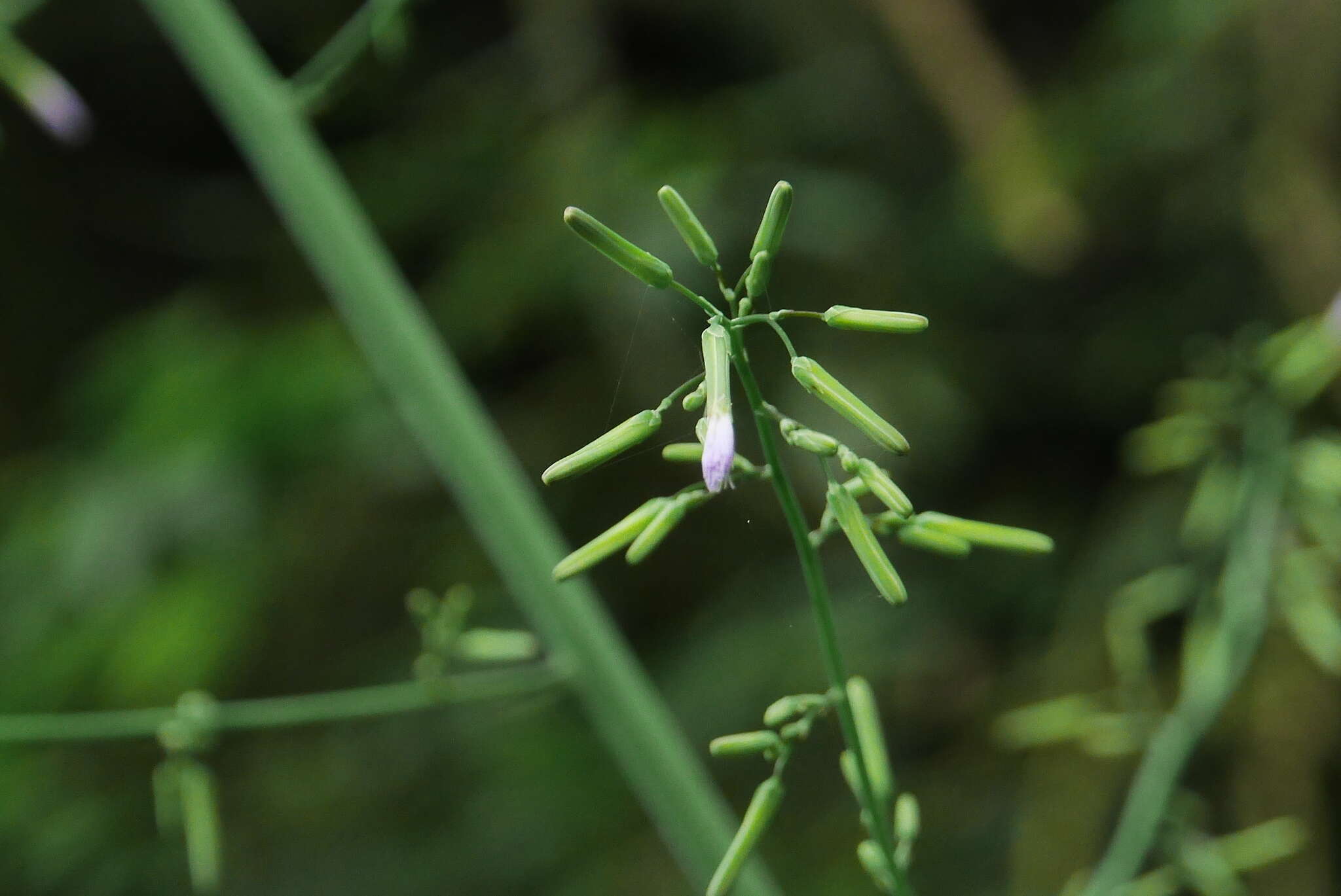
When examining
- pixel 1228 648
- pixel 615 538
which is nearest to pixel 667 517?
pixel 615 538

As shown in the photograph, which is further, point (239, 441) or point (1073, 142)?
point (1073, 142)

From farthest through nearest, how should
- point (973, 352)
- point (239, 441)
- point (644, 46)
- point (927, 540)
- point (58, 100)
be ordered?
1. point (644, 46)
2. point (973, 352)
3. point (239, 441)
4. point (58, 100)
5. point (927, 540)

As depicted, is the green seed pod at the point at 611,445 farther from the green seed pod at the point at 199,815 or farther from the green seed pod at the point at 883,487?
the green seed pod at the point at 199,815

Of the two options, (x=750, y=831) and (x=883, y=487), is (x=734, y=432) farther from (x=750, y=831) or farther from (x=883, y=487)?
(x=750, y=831)

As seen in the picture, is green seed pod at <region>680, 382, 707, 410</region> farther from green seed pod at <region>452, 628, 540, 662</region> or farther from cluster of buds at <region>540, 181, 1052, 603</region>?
green seed pod at <region>452, 628, 540, 662</region>

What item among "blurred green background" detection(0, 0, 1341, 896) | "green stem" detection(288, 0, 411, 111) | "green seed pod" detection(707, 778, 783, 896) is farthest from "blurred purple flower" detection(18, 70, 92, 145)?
"green seed pod" detection(707, 778, 783, 896)

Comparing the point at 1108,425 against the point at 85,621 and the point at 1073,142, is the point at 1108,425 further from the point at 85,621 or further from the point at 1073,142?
the point at 85,621

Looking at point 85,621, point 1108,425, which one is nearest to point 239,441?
point 85,621

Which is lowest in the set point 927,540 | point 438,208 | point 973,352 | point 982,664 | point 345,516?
point 927,540
